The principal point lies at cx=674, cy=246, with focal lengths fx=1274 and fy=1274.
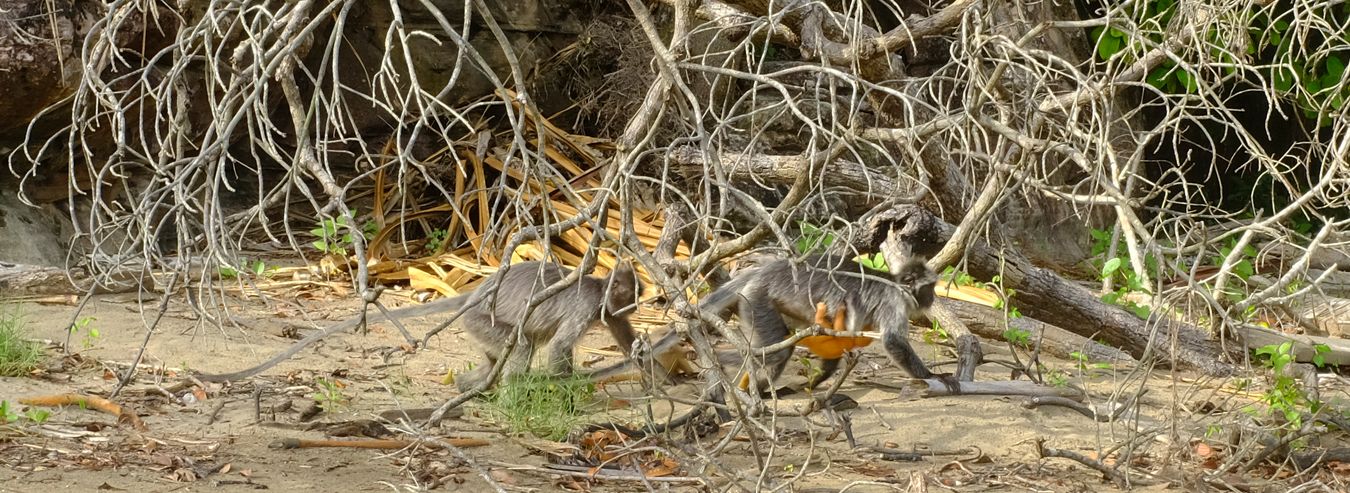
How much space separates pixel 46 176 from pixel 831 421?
20.2 ft

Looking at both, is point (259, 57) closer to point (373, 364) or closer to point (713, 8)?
point (713, 8)

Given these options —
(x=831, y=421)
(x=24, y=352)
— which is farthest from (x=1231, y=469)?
(x=24, y=352)

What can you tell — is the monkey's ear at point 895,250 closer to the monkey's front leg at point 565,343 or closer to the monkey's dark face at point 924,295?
the monkey's dark face at point 924,295

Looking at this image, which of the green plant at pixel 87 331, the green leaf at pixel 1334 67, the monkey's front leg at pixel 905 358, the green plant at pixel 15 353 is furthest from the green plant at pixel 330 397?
the green leaf at pixel 1334 67

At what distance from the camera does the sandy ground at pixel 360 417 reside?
4672 mm

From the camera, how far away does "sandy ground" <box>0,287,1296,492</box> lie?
467 cm

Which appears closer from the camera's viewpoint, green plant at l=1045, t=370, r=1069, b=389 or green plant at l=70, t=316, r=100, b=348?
green plant at l=70, t=316, r=100, b=348

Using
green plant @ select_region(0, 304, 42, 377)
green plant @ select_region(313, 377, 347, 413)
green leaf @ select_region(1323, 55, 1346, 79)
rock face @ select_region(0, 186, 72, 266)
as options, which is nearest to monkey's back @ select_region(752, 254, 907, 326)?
green plant @ select_region(313, 377, 347, 413)

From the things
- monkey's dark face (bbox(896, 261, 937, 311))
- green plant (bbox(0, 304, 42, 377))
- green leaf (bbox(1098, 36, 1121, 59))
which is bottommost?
monkey's dark face (bbox(896, 261, 937, 311))

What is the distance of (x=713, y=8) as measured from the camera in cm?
596

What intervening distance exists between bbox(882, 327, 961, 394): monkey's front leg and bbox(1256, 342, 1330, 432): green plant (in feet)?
4.76

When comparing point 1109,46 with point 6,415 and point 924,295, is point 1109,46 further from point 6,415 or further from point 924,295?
Result: point 6,415

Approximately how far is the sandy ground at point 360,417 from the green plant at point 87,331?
0.13ft

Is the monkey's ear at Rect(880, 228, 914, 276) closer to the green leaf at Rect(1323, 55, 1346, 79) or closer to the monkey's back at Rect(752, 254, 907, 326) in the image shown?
the monkey's back at Rect(752, 254, 907, 326)
